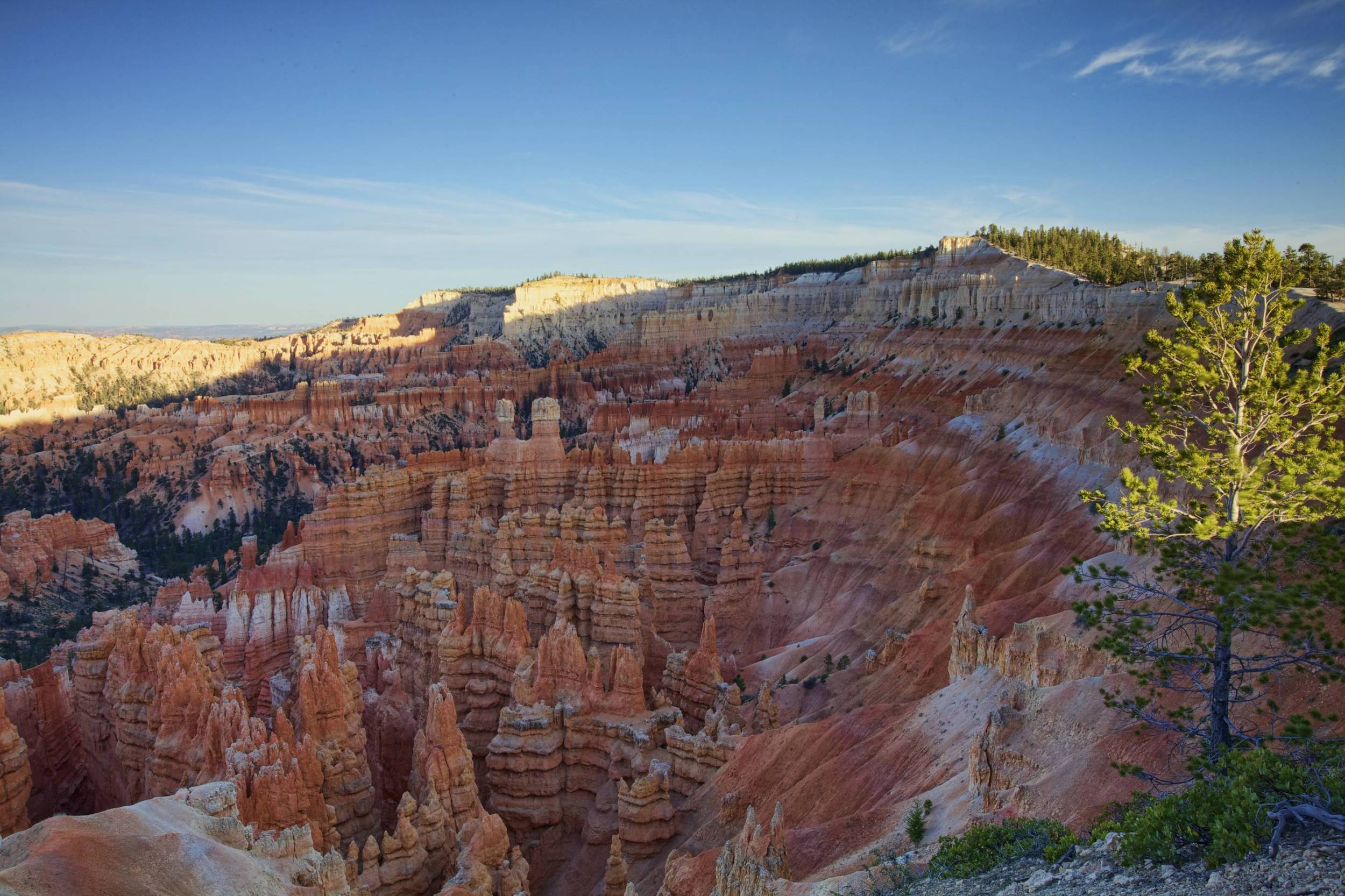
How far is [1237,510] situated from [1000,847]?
5.45 m

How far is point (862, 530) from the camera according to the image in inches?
1622

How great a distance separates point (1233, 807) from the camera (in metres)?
8.85

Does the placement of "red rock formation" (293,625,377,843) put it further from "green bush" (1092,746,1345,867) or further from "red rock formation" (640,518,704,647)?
"green bush" (1092,746,1345,867)

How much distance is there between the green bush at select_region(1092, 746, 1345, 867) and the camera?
8.46m

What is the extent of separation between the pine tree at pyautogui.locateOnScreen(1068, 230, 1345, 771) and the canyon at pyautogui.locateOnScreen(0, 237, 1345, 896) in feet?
6.05

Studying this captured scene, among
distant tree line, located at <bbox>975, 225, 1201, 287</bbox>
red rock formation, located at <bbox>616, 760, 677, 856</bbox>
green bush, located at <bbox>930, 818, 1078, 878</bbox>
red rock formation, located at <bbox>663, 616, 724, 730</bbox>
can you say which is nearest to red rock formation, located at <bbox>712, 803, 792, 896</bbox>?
green bush, located at <bbox>930, 818, 1078, 878</bbox>

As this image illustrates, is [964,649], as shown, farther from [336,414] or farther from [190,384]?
[190,384]

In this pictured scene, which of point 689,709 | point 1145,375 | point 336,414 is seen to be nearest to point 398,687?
point 689,709

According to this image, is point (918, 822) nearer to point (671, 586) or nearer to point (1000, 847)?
point (1000, 847)

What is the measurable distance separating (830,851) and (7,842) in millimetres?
12471

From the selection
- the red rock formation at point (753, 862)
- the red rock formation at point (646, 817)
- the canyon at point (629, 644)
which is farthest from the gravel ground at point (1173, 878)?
the red rock formation at point (646, 817)

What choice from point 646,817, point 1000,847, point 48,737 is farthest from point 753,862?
point 48,737

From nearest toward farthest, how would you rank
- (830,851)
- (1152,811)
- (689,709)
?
1. (1152,811)
2. (830,851)
3. (689,709)

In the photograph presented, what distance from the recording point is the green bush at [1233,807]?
846cm
